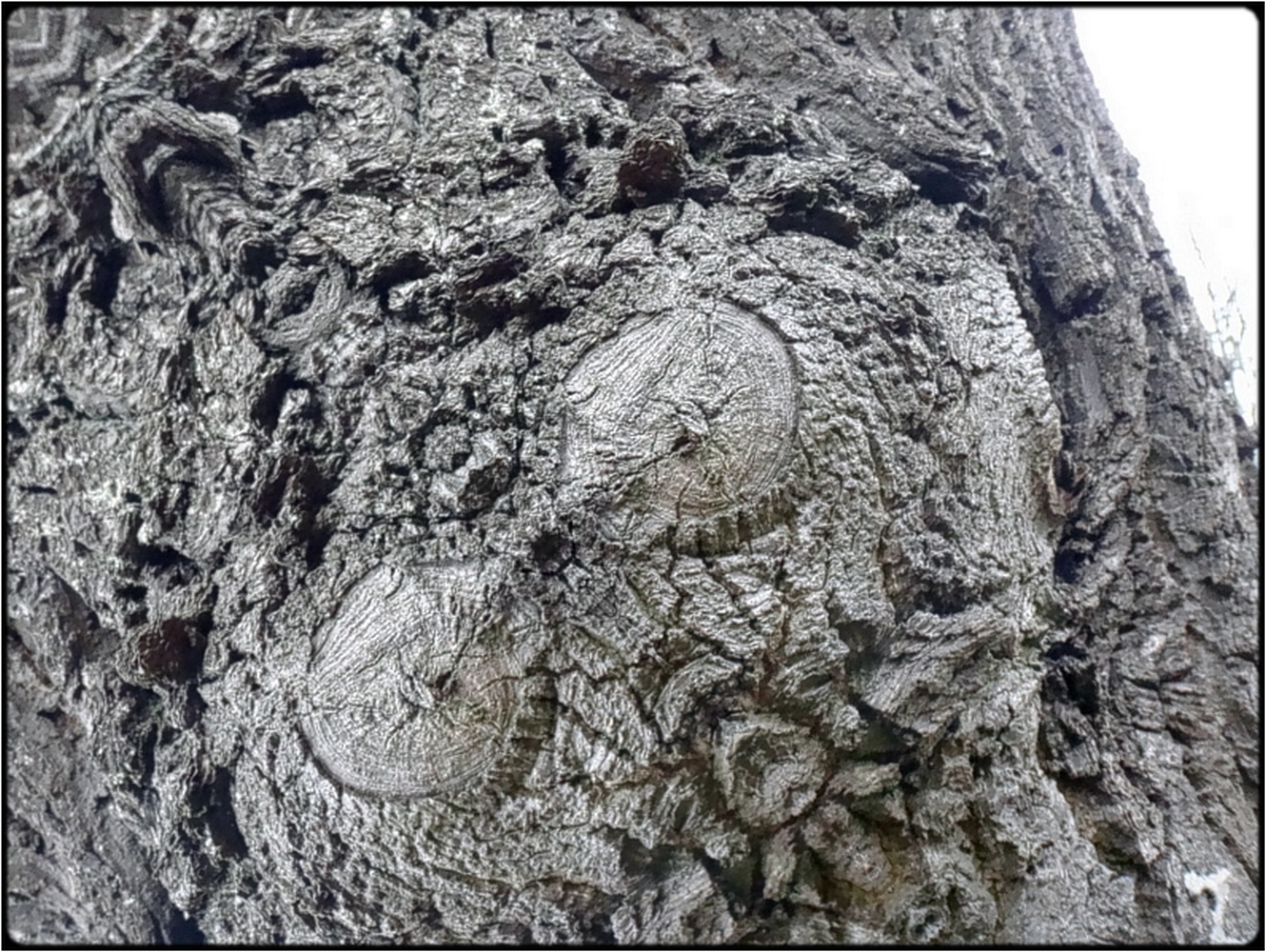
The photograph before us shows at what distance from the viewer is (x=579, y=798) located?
82cm

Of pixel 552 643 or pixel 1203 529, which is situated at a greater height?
pixel 1203 529

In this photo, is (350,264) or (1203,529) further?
(1203,529)

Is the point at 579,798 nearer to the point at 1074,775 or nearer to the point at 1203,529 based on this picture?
the point at 1074,775

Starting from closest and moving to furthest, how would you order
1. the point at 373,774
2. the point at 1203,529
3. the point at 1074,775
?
the point at 373,774 < the point at 1074,775 < the point at 1203,529

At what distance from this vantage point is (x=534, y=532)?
0.83 m

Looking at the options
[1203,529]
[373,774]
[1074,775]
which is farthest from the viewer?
[1203,529]

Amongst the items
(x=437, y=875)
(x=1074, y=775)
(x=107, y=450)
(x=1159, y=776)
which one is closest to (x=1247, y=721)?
(x=1159, y=776)

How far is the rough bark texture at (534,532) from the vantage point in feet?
2.71

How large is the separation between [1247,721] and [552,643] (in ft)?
2.81

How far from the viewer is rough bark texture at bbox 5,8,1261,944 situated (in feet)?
2.71

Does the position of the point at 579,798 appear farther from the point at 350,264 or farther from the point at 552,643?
the point at 350,264

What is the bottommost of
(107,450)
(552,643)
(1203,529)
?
(552,643)

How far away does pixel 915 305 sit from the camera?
0.95 m

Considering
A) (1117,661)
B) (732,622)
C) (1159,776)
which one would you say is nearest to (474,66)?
(732,622)
